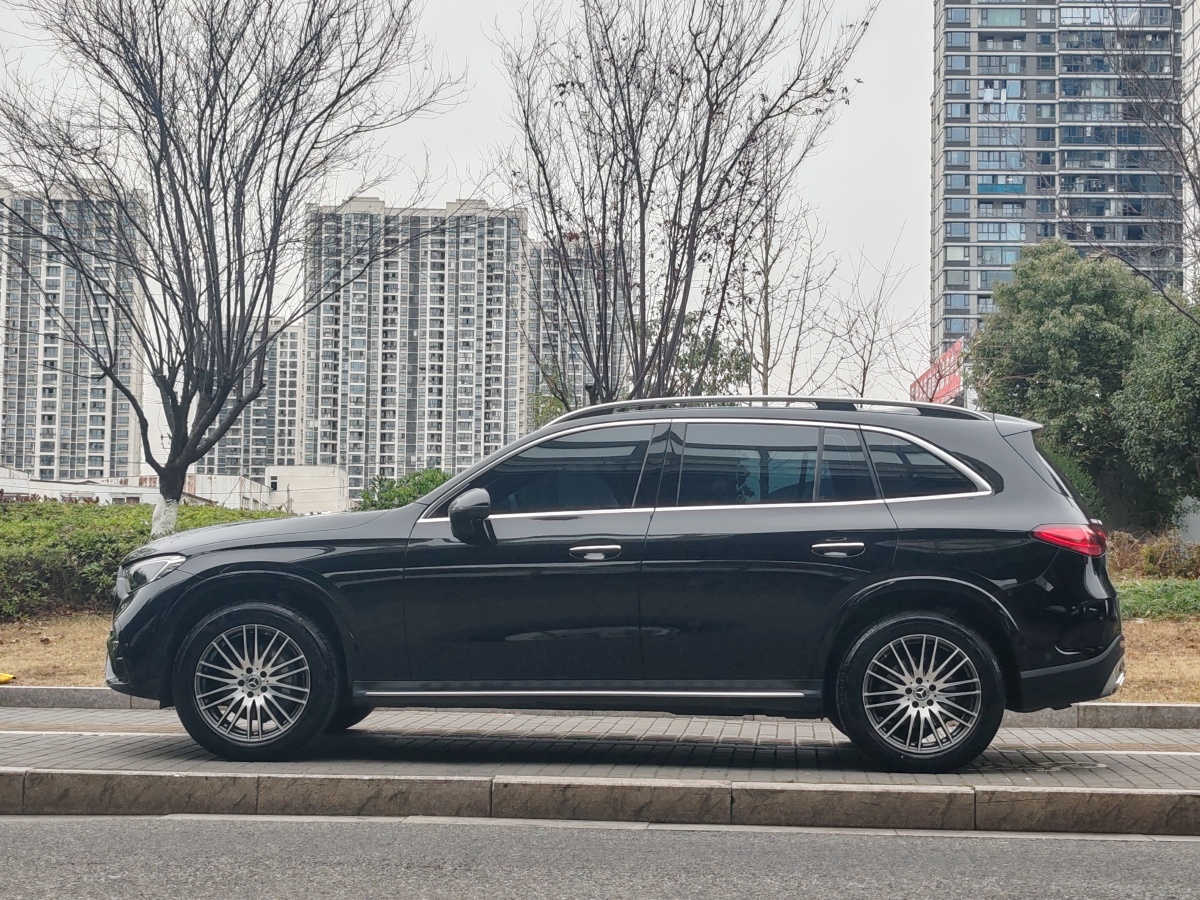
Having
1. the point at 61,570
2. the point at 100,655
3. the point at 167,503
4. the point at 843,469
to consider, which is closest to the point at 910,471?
the point at 843,469

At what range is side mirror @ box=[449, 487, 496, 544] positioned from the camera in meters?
6.90

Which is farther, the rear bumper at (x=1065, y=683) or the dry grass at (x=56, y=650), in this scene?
the dry grass at (x=56, y=650)

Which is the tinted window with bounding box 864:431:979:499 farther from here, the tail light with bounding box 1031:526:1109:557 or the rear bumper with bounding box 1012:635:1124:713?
the rear bumper with bounding box 1012:635:1124:713

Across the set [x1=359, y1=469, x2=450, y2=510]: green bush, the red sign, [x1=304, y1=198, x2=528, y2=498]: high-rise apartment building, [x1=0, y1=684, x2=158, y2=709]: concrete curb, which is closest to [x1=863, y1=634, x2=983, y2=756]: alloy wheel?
[x1=0, y1=684, x2=158, y2=709]: concrete curb

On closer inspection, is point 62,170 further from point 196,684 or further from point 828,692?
point 828,692

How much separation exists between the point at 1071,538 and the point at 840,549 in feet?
3.59

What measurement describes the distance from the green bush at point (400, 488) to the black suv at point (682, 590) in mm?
11900

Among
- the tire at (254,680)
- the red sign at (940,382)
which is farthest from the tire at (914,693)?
the red sign at (940,382)

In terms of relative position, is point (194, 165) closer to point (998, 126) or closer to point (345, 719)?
point (345, 719)

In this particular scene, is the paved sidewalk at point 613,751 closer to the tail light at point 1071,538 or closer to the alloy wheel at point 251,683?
the alloy wheel at point 251,683

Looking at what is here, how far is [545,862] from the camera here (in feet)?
17.2

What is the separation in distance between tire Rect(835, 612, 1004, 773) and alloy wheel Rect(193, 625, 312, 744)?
106 inches

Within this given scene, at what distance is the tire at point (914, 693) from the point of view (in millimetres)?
6621

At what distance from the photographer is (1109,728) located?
9.25 meters
